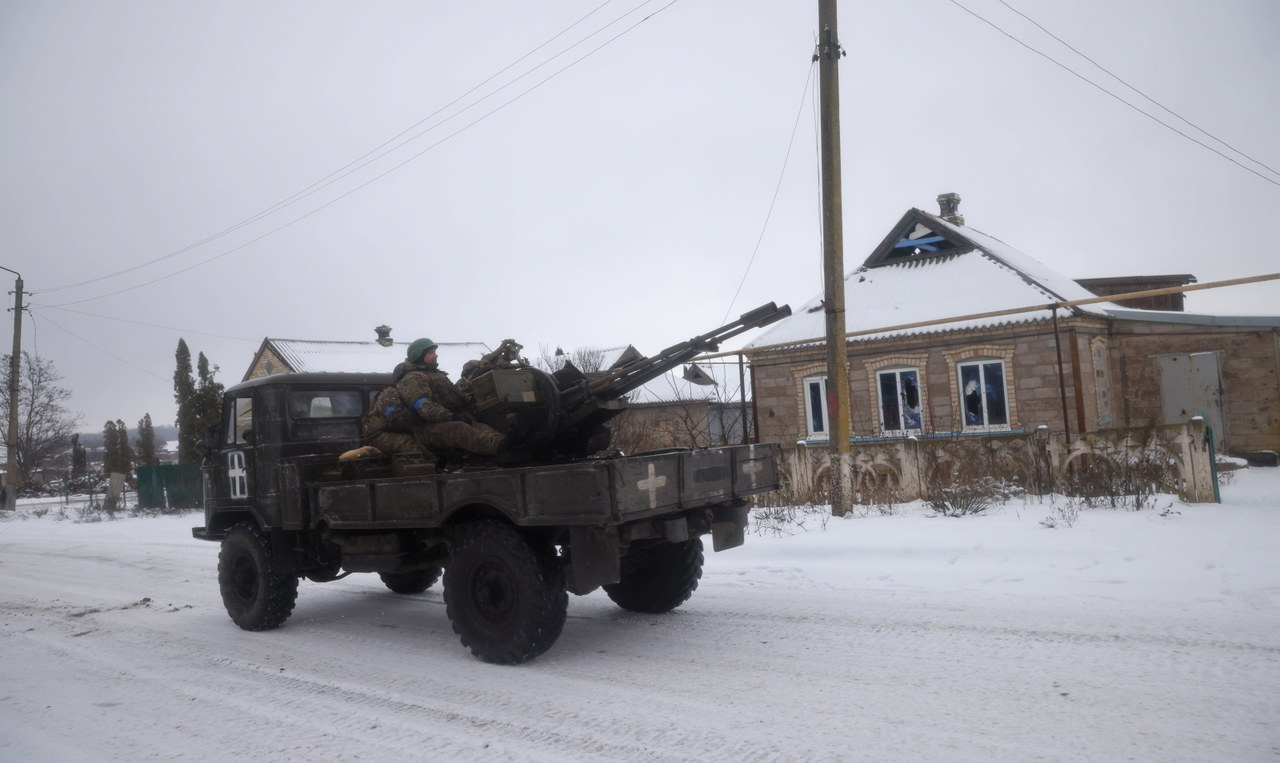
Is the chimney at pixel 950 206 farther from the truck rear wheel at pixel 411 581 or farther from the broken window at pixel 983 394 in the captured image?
the truck rear wheel at pixel 411 581

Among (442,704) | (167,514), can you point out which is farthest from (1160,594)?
(167,514)

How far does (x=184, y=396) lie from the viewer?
40125mm

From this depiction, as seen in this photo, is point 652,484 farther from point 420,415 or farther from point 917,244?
point 917,244

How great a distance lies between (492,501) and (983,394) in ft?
47.1

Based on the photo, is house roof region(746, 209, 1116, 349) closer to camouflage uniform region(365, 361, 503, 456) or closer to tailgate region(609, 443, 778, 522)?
tailgate region(609, 443, 778, 522)

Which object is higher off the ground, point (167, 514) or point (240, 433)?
point (240, 433)

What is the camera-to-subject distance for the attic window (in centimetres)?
2080

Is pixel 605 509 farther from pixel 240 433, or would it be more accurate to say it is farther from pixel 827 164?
pixel 827 164

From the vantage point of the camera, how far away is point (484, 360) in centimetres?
666

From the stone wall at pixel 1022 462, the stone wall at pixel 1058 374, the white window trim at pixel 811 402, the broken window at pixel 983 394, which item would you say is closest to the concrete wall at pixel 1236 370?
the stone wall at pixel 1058 374

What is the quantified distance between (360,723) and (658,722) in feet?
5.31

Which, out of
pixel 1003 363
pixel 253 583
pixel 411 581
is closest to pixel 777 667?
pixel 411 581

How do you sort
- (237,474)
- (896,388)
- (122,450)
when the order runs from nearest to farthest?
(237,474) < (896,388) < (122,450)

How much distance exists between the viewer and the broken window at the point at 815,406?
62.2 ft
